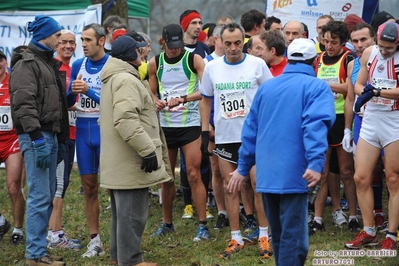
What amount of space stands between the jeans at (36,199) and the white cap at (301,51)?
2577mm

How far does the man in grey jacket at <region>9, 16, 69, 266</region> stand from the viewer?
6875 mm

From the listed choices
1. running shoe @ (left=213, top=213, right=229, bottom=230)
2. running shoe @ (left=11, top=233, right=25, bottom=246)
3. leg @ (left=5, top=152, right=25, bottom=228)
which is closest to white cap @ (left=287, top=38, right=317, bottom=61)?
running shoe @ (left=213, top=213, right=229, bottom=230)

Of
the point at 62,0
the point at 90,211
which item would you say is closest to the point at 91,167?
the point at 90,211

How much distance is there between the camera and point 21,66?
276 inches

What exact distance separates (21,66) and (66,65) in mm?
1692

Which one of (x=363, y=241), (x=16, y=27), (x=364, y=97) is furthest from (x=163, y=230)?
(x=16, y=27)

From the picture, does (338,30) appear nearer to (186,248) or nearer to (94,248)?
(186,248)

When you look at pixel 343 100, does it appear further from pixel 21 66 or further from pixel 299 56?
pixel 21 66

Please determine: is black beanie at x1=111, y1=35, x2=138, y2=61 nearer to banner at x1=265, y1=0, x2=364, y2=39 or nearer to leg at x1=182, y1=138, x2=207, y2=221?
leg at x1=182, y1=138, x2=207, y2=221

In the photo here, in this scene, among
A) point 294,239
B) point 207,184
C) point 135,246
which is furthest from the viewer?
point 207,184

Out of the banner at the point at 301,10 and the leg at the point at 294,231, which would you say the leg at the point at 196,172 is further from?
the banner at the point at 301,10

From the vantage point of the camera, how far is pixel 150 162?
21.3 ft

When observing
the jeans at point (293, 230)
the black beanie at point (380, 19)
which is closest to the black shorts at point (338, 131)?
the black beanie at point (380, 19)

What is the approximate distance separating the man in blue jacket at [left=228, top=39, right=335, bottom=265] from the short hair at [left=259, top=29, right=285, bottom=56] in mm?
2230
